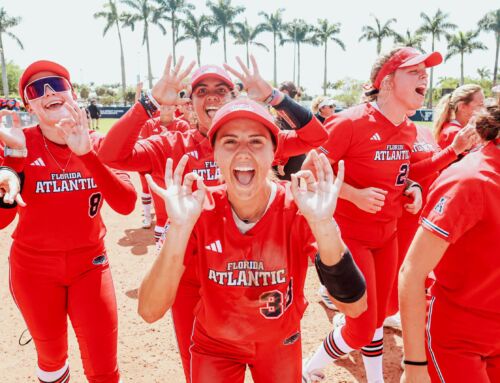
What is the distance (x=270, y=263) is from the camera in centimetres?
224

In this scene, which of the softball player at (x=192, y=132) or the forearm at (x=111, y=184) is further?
the softball player at (x=192, y=132)

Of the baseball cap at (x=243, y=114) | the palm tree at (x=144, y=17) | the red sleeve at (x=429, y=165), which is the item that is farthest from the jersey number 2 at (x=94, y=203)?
the palm tree at (x=144, y=17)

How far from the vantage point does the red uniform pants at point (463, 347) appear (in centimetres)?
206

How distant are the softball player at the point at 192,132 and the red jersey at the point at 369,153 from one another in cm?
31

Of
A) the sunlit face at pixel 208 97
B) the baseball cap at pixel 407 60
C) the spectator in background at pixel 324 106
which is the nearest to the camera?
the sunlit face at pixel 208 97

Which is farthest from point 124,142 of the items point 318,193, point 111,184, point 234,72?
point 318,193

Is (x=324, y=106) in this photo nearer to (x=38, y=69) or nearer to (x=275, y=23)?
(x=38, y=69)

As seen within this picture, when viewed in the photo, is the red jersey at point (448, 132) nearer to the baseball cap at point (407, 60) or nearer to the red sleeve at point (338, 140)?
the baseball cap at point (407, 60)

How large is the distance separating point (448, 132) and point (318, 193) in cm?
401

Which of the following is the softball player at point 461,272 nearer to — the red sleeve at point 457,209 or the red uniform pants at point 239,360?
the red sleeve at point 457,209

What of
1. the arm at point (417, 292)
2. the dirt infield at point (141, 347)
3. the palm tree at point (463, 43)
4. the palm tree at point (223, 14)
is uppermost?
the palm tree at point (223, 14)

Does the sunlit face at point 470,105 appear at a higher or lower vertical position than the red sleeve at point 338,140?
higher

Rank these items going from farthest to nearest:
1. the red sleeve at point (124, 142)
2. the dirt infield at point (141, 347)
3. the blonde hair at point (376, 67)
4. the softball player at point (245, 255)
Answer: the dirt infield at point (141, 347) < the blonde hair at point (376, 67) < the red sleeve at point (124, 142) < the softball player at point (245, 255)

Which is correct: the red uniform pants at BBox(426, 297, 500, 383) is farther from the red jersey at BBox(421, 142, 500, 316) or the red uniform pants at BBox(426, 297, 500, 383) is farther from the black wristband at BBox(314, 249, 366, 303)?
the black wristband at BBox(314, 249, 366, 303)
